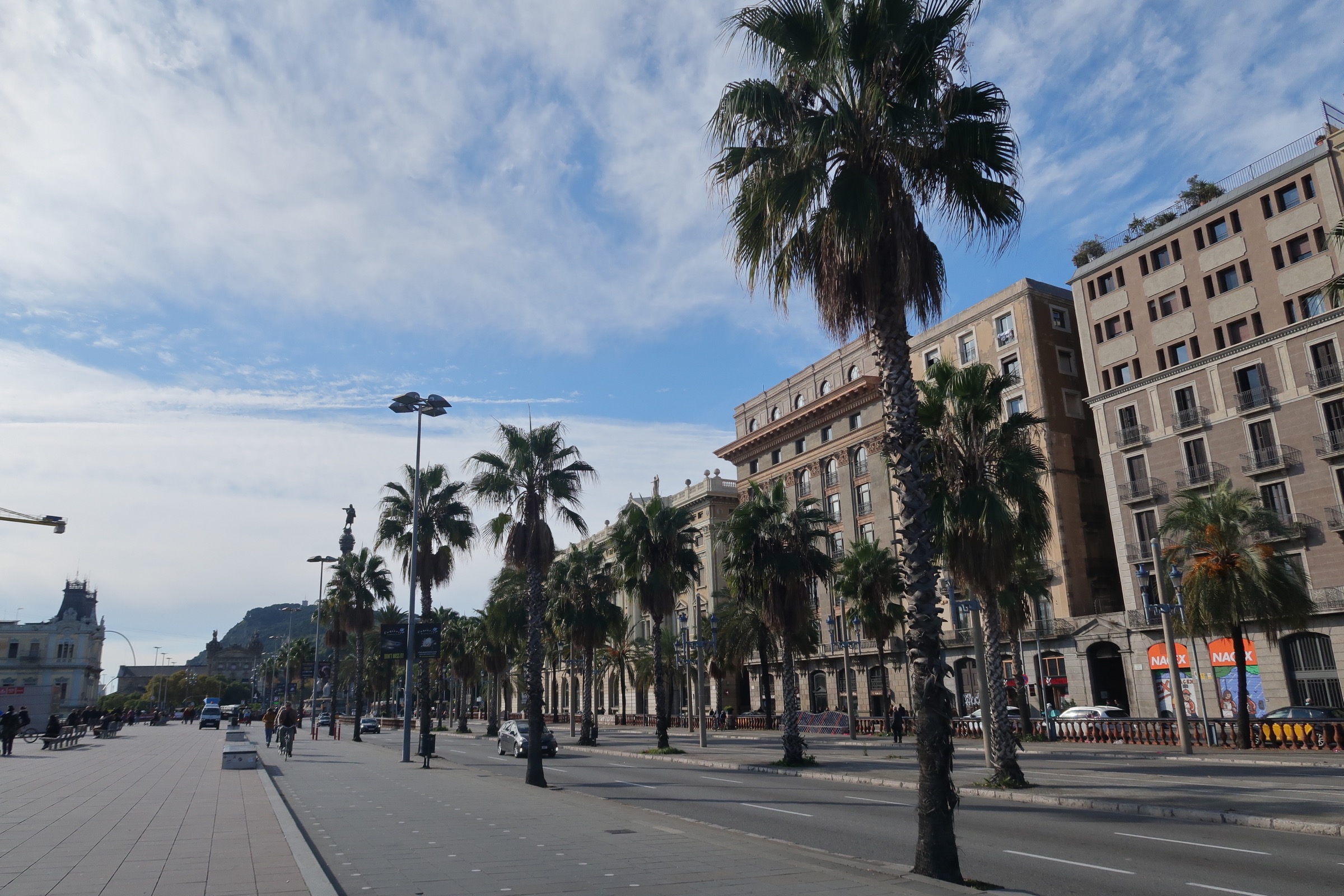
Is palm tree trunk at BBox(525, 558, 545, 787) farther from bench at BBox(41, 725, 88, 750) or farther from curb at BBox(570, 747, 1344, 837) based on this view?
bench at BBox(41, 725, 88, 750)

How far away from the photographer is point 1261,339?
42281 mm

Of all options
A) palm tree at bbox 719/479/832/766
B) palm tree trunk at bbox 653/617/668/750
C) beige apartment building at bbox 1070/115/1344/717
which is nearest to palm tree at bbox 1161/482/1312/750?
beige apartment building at bbox 1070/115/1344/717

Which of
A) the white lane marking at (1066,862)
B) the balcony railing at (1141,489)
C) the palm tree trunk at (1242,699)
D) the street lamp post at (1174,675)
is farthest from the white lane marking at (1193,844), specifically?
the balcony railing at (1141,489)

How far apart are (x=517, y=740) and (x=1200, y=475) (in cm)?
3591

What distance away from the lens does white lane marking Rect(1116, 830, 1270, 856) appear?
12117 millimetres

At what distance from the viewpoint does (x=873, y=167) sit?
40.3 feet

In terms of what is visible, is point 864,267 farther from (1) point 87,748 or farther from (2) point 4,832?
(1) point 87,748

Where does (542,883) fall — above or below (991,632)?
below

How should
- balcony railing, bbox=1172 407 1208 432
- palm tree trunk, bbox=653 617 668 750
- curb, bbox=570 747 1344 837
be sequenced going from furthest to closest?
1. balcony railing, bbox=1172 407 1208 432
2. palm tree trunk, bbox=653 617 668 750
3. curb, bbox=570 747 1344 837

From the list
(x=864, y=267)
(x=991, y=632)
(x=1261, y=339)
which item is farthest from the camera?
(x=1261, y=339)

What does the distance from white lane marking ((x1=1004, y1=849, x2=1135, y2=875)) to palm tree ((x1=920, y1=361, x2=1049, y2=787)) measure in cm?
822

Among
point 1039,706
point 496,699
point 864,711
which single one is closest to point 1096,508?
point 1039,706

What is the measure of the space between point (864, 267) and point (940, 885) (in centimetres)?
755

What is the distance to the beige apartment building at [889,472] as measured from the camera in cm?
5206
